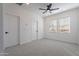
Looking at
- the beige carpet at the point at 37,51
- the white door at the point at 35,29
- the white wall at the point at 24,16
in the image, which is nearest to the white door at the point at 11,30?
the white wall at the point at 24,16

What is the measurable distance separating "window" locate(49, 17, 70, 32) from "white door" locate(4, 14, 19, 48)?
123 inches

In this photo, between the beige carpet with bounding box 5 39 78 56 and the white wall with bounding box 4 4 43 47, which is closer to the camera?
the beige carpet with bounding box 5 39 78 56

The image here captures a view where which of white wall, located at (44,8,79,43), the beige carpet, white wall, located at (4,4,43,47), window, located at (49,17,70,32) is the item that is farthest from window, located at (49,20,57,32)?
the beige carpet

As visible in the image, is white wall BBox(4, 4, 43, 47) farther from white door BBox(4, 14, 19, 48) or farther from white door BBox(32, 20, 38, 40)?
white door BBox(32, 20, 38, 40)

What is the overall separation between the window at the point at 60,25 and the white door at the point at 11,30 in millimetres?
3128

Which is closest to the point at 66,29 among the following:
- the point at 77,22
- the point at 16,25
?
the point at 77,22

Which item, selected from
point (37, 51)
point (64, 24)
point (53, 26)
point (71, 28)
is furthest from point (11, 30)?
point (71, 28)

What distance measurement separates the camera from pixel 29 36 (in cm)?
484

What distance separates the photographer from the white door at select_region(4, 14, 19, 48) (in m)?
3.35

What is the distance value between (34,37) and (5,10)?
3144 millimetres

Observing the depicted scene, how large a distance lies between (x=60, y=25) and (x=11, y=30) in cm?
363

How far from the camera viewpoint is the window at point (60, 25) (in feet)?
16.2

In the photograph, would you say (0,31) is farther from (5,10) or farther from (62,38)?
(62,38)

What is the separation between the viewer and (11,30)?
364cm
